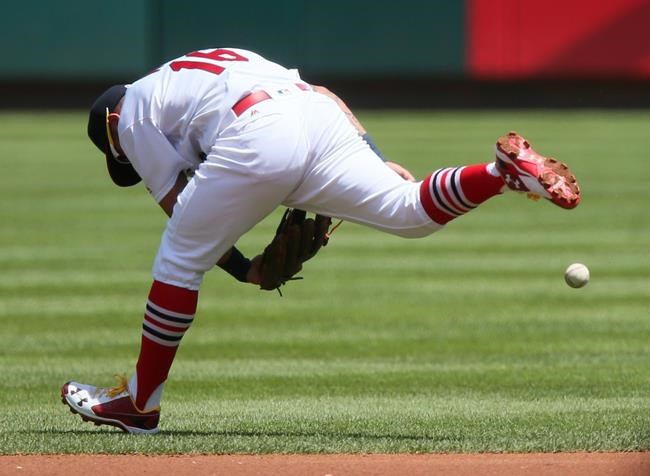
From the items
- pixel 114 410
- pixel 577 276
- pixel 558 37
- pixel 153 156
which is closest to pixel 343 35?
pixel 558 37

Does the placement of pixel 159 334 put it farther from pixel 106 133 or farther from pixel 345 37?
pixel 345 37

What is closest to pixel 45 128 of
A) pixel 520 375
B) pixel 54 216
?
pixel 54 216

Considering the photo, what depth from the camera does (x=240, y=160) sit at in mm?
5172

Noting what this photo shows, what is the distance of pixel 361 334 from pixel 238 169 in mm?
3898

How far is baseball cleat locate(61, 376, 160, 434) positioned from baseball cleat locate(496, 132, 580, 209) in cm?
169

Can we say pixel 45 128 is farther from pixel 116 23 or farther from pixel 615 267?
pixel 615 267

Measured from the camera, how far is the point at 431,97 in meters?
27.6

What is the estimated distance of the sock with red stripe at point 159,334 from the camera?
5.32 metres

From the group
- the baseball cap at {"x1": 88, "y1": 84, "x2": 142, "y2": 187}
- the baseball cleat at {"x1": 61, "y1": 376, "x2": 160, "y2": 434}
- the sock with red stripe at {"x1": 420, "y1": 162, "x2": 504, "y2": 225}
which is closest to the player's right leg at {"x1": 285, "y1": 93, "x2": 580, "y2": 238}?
the sock with red stripe at {"x1": 420, "y1": 162, "x2": 504, "y2": 225}

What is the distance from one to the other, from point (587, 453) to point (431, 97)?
22678 millimetres

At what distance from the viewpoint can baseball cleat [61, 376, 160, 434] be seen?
562cm

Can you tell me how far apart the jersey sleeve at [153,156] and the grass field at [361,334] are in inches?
38.9

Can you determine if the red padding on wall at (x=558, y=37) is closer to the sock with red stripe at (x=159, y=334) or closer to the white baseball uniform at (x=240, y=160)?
the white baseball uniform at (x=240, y=160)

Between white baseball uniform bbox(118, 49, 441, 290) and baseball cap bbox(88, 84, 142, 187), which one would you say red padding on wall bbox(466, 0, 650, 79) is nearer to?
baseball cap bbox(88, 84, 142, 187)
